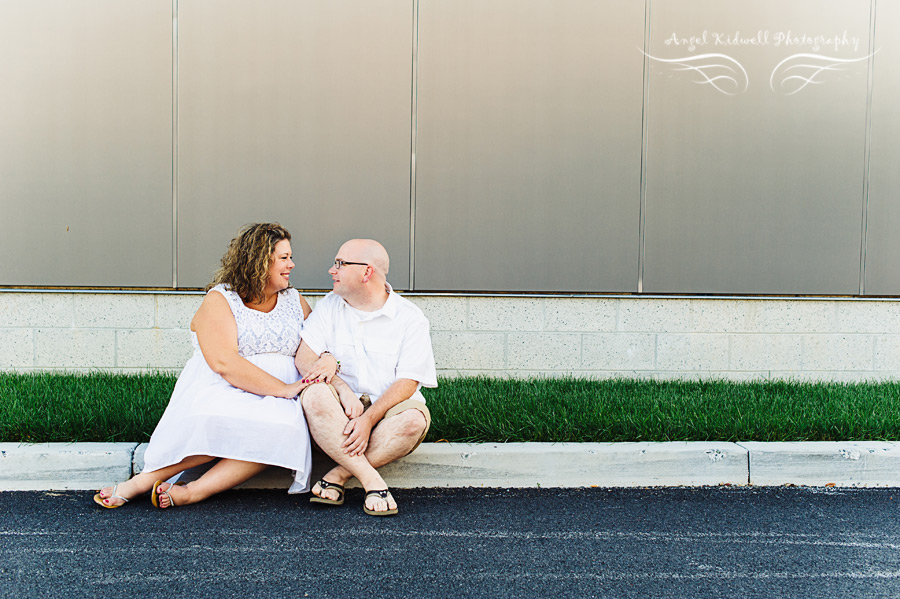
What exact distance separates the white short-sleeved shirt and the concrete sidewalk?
49 centimetres

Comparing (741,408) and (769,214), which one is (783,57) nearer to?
(769,214)

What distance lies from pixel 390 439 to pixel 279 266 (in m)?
1.09

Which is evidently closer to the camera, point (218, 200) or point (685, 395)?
point (685, 395)

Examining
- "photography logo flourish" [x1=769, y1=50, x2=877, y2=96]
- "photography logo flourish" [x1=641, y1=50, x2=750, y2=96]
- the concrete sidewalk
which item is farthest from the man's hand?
"photography logo flourish" [x1=769, y1=50, x2=877, y2=96]

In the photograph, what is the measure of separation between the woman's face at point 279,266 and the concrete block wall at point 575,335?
2512 millimetres

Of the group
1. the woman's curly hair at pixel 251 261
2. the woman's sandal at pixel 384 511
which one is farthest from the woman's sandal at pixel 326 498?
the woman's curly hair at pixel 251 261

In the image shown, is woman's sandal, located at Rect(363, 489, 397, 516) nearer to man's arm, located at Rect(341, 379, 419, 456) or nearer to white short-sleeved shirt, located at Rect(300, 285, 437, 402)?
man's arm, located at Rect(341, 379, 419, 456)

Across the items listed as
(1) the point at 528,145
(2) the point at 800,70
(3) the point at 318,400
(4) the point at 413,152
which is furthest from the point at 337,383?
(2) the point at 800,70

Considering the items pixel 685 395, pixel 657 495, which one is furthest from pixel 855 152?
pixel 657 495

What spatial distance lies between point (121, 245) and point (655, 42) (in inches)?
193

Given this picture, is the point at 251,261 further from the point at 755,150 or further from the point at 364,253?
the point at 755,150

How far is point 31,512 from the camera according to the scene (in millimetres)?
3744

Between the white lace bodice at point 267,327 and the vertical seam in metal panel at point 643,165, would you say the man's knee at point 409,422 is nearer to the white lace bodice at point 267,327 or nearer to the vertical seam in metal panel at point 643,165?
the white lace bodice at point 267,327

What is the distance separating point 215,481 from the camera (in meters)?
3.84
